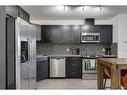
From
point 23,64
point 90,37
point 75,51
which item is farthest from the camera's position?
point 75,51

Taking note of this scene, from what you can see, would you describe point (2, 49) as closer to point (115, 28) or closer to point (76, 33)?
point (76, 33)

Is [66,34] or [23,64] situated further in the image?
[66,34]

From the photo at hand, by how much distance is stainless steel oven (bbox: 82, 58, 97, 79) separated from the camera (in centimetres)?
772

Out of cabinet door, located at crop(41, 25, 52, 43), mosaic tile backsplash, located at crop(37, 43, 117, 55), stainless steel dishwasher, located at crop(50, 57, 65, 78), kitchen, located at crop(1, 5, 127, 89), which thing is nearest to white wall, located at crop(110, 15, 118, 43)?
kitchen, located at crop(1, 5, 127, 89)

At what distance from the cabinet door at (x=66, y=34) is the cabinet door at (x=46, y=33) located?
52 centimetres

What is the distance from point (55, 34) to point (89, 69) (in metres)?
1.92

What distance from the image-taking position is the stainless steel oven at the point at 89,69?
7719 millimetres

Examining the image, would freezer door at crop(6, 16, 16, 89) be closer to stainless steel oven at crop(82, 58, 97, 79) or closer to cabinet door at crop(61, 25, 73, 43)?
stainless steel oven at crop(82, 58, 97, 79)

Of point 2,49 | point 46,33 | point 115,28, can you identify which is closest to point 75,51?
point 46,33

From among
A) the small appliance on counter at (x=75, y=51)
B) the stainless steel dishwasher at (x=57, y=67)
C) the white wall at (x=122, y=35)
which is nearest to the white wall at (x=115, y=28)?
the white wall at (x=122, y=35)

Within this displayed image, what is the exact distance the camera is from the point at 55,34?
26.7 feet

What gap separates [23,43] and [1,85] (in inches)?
39.5

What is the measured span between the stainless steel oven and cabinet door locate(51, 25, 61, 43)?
135 cm
